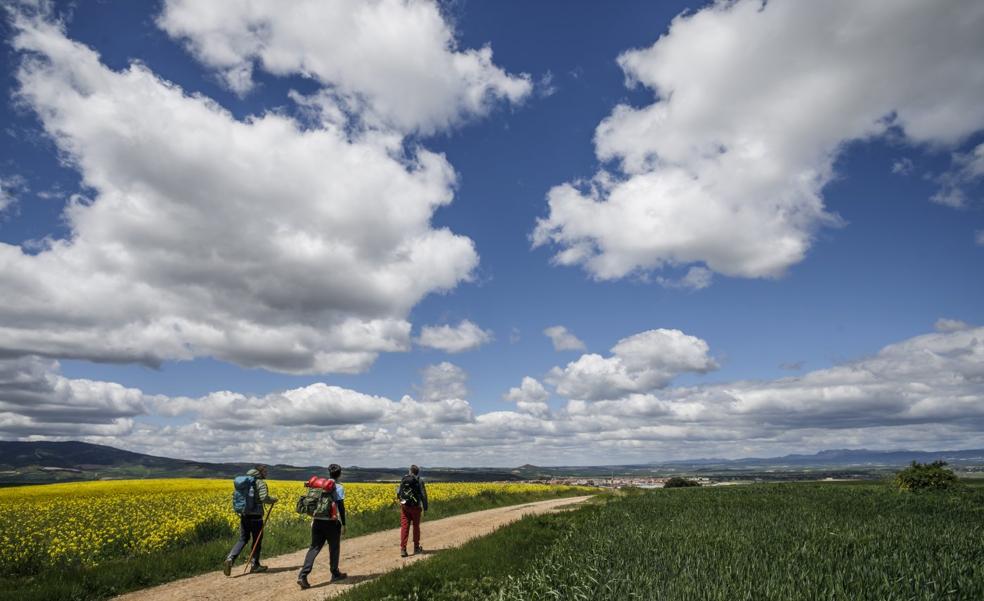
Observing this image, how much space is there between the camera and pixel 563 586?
7.08 metres

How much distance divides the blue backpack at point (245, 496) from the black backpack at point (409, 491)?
4012mm

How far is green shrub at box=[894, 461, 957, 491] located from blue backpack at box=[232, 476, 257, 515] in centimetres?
3489

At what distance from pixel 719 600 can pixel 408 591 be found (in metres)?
6.38

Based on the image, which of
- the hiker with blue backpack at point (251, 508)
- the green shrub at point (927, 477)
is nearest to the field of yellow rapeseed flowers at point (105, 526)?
the hiker with blue backpack at point (251, 508)

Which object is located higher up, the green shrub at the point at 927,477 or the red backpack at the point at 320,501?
the red backpack at the point at 320,501

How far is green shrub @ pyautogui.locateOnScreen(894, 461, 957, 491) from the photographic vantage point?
29.4m

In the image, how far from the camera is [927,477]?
29.8m

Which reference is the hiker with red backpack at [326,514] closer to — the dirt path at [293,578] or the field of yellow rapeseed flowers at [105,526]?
the dirt path at [293,578]

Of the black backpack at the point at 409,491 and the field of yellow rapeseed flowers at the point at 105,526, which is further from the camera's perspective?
the black backpack at the point at 409,491

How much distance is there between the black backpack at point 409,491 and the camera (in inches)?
610

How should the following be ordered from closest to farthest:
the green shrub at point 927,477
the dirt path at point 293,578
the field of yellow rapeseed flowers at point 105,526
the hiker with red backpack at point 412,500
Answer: the dirt path at point 293,578, the field of yellow rapeseed flowers at point 105,526, the hiker with red backpack at point 412,500, the green shrub at point 927,477

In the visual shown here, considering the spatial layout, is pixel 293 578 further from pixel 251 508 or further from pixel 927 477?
pixel 927 477

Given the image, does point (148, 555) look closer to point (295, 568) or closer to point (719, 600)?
point (295, 568)

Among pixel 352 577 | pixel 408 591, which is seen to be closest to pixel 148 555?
pixel 352 577
